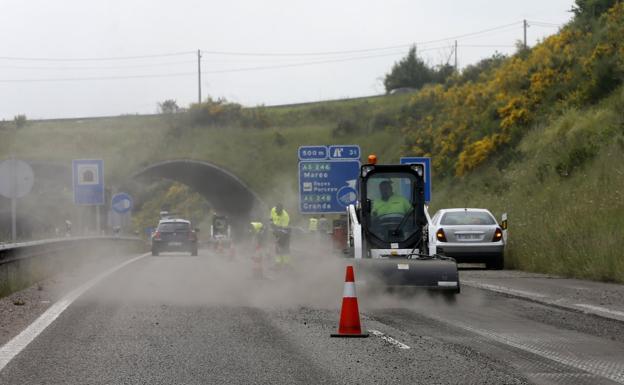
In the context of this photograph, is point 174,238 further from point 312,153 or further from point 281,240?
point 281,240

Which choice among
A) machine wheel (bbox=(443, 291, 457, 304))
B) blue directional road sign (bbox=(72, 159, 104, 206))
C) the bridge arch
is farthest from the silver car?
the bridge arch

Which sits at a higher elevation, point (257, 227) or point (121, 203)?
point (121, 203)

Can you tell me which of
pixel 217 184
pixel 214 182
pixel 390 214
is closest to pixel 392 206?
pixel 390 214

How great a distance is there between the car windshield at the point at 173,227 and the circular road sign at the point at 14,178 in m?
20.5

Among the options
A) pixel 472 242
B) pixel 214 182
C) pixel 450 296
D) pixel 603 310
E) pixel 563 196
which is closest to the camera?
pixel 603 310

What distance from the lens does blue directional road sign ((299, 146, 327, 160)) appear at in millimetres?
34562

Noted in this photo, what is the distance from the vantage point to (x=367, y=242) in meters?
18.5

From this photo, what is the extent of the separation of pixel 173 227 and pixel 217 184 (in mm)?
30175

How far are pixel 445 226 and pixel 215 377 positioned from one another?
18361 millimetres

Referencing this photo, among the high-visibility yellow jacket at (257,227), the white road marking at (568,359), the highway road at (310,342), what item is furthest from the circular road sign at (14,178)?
the white road marking at (568,359)

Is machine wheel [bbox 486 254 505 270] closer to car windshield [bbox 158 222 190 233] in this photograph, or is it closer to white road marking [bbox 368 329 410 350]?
white road marking [bbox 368 329 410 350]

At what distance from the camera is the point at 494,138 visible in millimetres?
48812

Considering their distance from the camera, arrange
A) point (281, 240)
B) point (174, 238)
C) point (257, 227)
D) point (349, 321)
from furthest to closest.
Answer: point (174, 238) < point (257, 227) < point (281, 240) < point (349, 321)

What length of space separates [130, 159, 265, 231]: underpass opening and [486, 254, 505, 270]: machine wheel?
40.0 m
